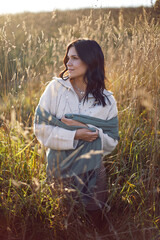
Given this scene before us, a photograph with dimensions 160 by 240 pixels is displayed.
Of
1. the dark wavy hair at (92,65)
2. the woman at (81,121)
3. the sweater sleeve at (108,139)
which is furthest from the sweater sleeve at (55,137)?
the dark wavy hair at (92,65)

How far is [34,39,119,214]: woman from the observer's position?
5.48ft

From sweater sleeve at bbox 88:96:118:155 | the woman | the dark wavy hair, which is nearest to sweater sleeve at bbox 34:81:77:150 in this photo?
the woman

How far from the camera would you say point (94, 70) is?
188cm

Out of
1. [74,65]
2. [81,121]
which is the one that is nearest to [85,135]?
[81,121]

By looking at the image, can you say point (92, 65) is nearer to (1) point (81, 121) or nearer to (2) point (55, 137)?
(1) point (81, 121)

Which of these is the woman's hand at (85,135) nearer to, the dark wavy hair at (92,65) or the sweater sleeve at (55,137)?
the sweater sleeve at (55,137)

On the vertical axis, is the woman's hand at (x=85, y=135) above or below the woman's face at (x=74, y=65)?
below

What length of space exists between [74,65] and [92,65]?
14 centimetres

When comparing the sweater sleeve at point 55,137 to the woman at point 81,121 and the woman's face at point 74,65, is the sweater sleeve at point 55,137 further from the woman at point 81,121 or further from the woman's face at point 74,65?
the woman's face at point 74,65

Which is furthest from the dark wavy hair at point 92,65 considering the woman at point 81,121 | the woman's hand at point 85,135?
the woman's hand at point 85,135

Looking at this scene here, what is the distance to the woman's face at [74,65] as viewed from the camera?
1804 millimetres

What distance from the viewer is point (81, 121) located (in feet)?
5.65

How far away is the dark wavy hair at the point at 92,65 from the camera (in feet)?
5.95

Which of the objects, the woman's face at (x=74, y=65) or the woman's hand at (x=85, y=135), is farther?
the woman's face at (x=74, y=65)
